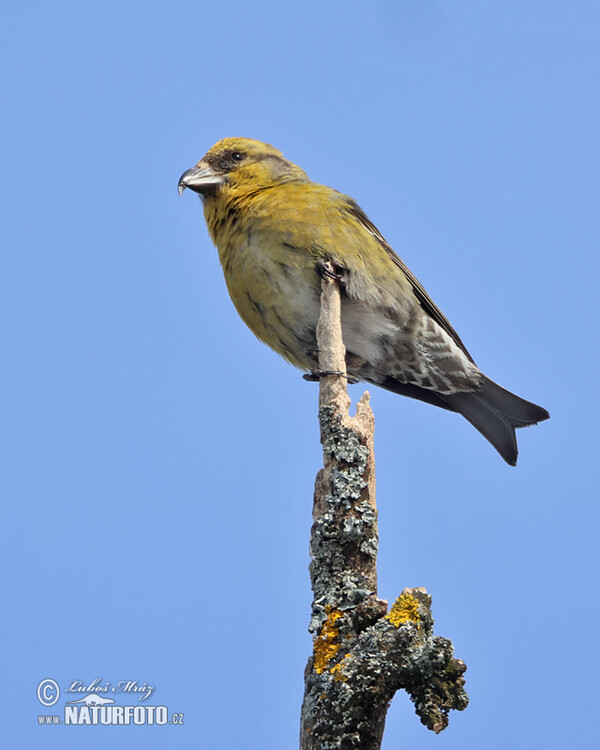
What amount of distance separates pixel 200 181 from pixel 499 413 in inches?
89.8

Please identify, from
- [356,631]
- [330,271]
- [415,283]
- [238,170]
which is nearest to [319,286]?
[330,271]

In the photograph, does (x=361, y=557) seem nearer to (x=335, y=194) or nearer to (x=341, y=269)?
(x=341, y=269)

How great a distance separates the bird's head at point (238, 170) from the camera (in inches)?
206

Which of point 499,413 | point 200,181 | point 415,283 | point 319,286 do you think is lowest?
point 499,413

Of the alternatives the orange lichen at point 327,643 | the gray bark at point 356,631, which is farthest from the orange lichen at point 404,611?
the orange lichen at point 327,643

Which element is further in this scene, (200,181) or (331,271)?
(200,181)

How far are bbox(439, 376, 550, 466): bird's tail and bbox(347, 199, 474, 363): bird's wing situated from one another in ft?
0.81

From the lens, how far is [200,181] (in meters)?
5.24

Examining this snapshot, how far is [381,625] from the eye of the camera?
3178 millimetres

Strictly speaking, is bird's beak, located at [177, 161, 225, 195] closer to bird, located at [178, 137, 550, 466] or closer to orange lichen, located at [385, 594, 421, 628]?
bird, located at [178, 137, 550, 466]

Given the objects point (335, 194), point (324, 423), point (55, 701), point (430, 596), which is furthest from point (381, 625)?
point (335, 194)

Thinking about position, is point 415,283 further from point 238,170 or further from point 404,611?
point 404,611

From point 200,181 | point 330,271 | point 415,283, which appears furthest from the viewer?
point 415,283

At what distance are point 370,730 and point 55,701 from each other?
1844 millimetres
